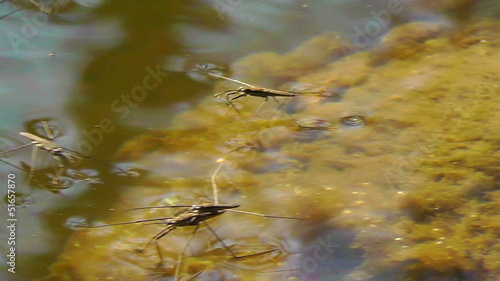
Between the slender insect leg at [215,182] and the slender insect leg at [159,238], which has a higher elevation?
the slender insect leg at [215,182]

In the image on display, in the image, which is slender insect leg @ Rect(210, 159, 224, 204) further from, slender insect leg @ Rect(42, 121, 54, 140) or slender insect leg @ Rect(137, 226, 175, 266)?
slender insect leg @ Rect(42, 121, 54, 140)

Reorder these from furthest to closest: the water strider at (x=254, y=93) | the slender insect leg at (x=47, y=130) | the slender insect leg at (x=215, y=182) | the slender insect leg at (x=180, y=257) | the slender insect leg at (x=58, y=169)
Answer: the water strider at (x=254, y=93), the slender insect leg at (x=47, y=130), the slender insect leg at (x=58, y=169), the slender insect leg at (x=215, y=182), the slender insect leg at (x=180, y=257)

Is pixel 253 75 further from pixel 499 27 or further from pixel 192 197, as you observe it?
pixel 499 27

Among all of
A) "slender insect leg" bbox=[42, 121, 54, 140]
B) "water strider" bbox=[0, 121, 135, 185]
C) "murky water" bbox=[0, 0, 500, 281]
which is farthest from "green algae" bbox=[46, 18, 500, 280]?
"slender insect leg" bbox=[42, 121, 54, 140]

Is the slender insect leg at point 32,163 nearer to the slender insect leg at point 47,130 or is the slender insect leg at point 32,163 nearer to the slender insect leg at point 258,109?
the slender insect leg at point 47,130

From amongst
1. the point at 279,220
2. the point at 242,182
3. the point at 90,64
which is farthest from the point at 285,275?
the point at 90,64

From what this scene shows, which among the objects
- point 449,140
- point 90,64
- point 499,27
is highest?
point 499,27

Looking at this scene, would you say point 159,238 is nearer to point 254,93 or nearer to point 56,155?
point 56,155

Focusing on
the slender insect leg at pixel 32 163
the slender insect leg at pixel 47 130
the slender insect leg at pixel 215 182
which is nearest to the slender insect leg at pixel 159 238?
the slender insect leg at pixel 215 182

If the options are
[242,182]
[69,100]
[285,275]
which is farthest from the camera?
[69,100]
